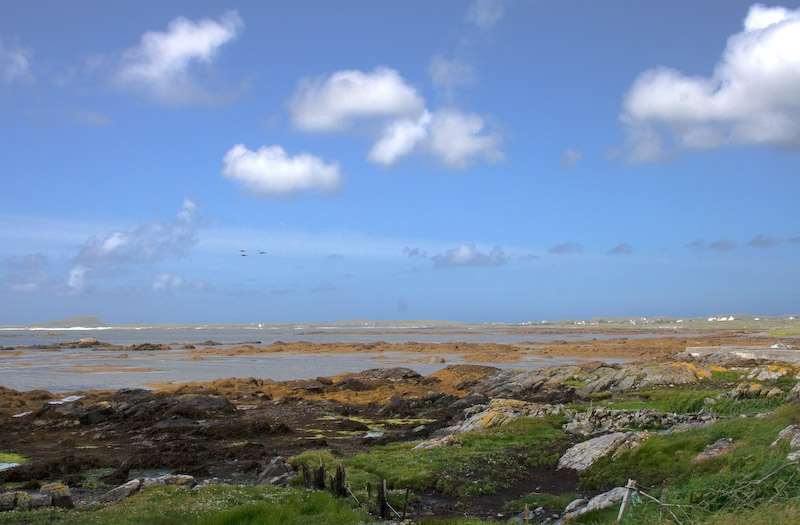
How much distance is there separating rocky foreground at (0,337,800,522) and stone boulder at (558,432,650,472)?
5 cm

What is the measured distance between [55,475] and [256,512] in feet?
36.1

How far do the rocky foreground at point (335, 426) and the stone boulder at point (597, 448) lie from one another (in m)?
0.05

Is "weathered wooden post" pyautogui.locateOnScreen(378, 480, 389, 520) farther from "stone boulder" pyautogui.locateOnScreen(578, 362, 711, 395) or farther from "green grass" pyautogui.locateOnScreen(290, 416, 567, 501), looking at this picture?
"stone boulder" pyautogui.locateOnScreen(578, 362, 711, 395)

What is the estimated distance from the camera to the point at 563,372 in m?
44.9

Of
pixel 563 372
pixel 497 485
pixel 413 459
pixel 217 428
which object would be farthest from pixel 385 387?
pixel 497 485

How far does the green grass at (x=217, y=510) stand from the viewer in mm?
12914

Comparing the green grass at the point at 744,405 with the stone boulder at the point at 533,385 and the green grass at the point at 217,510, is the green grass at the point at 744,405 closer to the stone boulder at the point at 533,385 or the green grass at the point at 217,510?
the stone boulder at the point at 533,385

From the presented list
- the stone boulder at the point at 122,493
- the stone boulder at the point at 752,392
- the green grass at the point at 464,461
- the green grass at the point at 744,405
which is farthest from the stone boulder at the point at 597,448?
the stone boulder at the point at 122,493

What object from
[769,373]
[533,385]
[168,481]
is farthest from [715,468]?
[533,385]

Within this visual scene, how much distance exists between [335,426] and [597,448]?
48.5 ft

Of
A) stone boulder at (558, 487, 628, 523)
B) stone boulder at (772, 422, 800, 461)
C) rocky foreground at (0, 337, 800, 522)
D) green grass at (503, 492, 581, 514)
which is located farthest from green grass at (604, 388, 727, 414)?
stone boulder at (558, 487, 628, 523)

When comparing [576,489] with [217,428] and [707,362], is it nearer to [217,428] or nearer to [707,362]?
[217,428]

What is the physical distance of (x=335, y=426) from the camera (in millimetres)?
30688

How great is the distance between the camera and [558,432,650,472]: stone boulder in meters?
19.2
